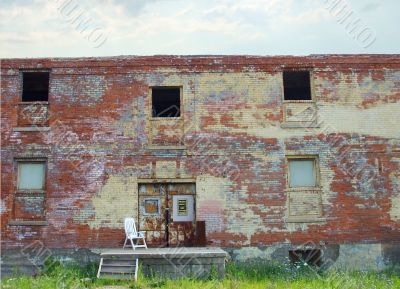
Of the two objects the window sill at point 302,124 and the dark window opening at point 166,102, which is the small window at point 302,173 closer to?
the window sill at point 302,124

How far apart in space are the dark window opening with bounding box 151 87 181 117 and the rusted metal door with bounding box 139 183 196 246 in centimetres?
262

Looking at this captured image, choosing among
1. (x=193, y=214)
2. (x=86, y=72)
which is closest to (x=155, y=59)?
(x=86, y=72)

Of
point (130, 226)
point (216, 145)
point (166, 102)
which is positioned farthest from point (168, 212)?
point (166, 102)

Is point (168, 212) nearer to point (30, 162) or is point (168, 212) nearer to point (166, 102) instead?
point (166, 102)

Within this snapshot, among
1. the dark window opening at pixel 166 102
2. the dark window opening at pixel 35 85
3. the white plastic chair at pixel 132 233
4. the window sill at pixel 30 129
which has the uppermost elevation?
the dark window opening at pixel 35 85

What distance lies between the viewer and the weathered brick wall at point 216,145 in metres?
16.0

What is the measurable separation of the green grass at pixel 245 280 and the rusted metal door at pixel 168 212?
1.89 meters

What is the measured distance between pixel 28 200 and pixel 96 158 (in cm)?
247

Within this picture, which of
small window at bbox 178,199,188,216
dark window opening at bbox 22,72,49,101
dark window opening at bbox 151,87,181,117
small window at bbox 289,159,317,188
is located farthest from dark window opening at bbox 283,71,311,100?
dark window opening at bbox 22,72,49,101

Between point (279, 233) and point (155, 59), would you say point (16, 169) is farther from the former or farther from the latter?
point (279, 233)

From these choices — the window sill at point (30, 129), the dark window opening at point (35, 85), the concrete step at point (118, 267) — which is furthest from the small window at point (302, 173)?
the dark window opening at point (35, 85)

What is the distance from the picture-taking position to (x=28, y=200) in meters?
16.1

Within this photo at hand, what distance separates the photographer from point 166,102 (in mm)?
18719

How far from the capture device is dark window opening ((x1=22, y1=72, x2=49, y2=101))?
17109 mm
